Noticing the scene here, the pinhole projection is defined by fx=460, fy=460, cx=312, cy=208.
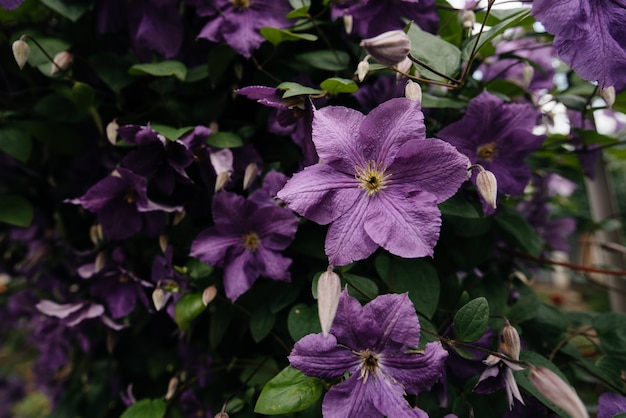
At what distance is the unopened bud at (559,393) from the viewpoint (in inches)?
17.8

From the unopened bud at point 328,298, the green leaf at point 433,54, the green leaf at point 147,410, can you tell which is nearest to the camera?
the unopened bud at point 328,298

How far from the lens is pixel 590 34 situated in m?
0.54

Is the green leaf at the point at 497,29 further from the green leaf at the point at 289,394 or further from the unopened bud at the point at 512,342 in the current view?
the green leaf at the point at 289,394

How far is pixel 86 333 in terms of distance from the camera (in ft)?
3.12

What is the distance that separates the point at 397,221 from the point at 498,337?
293mm

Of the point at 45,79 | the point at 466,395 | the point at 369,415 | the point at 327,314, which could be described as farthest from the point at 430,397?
the point at 45,79

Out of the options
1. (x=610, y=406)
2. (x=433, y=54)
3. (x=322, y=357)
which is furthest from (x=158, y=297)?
(x=610, y=406)

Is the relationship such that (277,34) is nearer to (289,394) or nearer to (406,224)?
(406,224)

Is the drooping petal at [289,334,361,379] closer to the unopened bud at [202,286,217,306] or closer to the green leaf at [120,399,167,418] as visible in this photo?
the unopened bud at [202,286,217,306]

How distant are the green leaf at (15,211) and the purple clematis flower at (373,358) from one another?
1.86ft

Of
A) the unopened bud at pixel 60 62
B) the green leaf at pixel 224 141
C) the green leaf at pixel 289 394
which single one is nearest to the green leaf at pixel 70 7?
the unopened bud at pixel 60 62

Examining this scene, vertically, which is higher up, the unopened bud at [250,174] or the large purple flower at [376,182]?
the large purple flower at [376,182]

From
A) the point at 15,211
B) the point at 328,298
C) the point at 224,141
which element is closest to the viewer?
the point at 328,298

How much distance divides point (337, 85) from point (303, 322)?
1.00 feet
